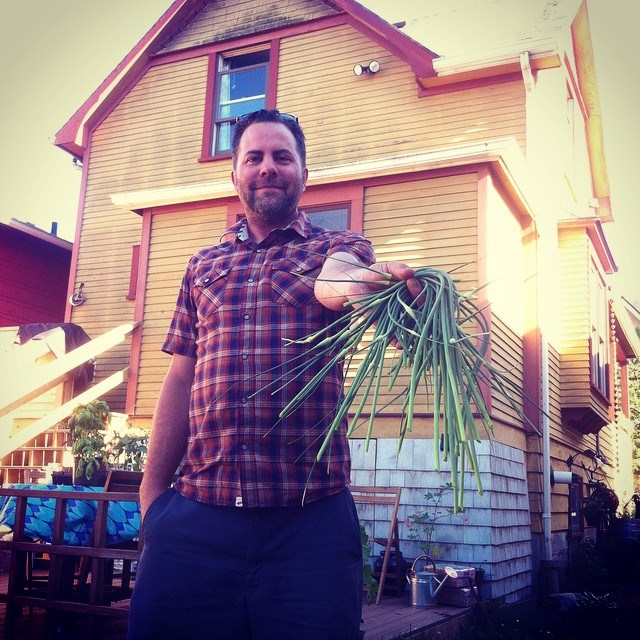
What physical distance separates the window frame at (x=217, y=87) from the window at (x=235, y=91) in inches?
0.6

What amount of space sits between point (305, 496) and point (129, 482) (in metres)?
3.76

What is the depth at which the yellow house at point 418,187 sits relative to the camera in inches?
323

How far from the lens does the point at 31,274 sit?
14.9m

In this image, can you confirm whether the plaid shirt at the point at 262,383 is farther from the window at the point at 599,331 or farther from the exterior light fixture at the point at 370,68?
the window at the point at 599,331

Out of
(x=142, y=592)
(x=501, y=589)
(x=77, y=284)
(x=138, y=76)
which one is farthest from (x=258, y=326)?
(x=138, y=76)

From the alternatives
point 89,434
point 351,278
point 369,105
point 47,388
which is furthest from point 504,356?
point 351,278

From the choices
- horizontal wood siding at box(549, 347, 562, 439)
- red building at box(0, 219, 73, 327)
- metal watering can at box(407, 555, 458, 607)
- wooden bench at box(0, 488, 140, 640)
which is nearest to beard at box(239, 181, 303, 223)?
wooden bench at box(0, 488, 140, 640)

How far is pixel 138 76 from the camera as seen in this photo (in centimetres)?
1262

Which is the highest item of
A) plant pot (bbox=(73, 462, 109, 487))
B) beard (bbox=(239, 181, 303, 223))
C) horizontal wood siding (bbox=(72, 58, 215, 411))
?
horizontal wood siding (bbox=(72, 58, 215, 411))

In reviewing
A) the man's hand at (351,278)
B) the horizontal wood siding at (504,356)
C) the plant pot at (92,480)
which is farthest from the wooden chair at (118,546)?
the horizontal wood siding at (504,356)

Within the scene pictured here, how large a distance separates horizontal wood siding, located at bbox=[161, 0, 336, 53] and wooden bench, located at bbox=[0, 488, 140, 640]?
8939mm

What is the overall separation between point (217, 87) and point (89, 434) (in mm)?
6193

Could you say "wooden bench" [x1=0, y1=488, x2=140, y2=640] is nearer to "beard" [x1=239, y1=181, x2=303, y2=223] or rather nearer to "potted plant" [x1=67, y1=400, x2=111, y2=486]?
"potted plant" [x1=67, y1=400, x2=111, y2=486]

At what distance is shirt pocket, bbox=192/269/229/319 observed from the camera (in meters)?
2.12
